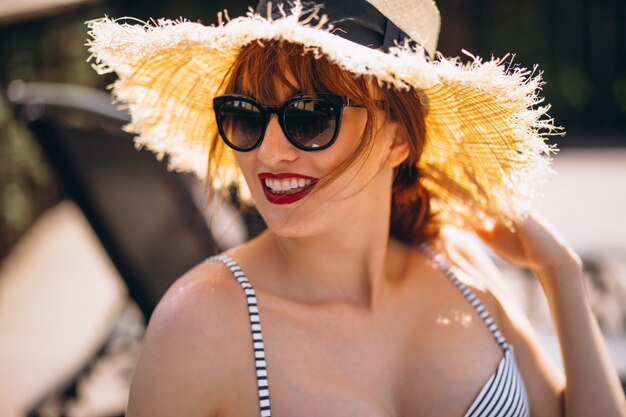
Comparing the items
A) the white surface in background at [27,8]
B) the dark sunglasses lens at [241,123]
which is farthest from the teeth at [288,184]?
the white surface in background at [27,8]

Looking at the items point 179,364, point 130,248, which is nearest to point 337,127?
point 179,364

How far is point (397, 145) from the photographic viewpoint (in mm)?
1696

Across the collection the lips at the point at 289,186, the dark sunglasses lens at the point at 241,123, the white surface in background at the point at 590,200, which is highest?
the dark sunglasses lens at the point at 241,123

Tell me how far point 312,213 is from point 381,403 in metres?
0.48

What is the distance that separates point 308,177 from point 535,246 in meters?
0.81

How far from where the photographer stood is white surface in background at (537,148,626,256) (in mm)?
4712

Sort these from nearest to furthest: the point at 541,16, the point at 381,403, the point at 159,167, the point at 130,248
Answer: the point at 381,403 < the point at 130,248 < the point at 159,167 < the point at 541,16

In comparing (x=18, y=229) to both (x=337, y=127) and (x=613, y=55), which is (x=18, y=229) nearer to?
(x=337, y=127)

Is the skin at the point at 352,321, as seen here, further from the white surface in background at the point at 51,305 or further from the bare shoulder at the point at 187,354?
the white surface in background at the point at 51,305

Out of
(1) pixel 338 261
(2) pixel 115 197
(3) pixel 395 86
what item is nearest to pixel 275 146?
(3) pixel 395 86

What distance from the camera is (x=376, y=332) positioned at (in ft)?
5.55

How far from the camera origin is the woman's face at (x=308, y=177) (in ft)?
4.97

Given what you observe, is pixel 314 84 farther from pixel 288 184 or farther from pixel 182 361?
pixel 182 361

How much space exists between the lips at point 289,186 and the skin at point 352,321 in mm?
16
